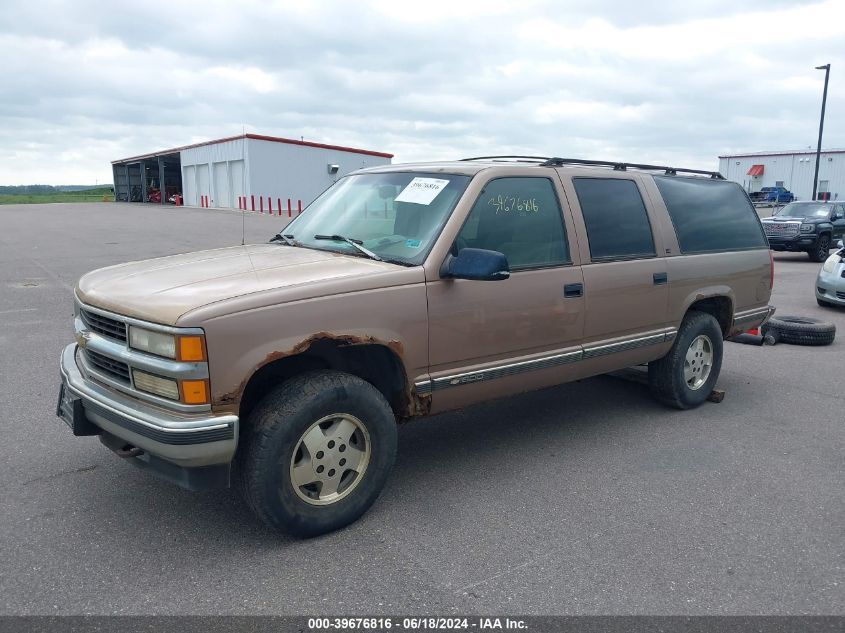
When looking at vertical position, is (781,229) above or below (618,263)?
below

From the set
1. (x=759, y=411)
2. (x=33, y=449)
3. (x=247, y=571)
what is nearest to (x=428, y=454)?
(x=247, y=571)

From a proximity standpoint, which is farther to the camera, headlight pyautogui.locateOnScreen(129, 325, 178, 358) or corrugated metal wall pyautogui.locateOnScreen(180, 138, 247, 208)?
corrugated metal wall pyautogui.locateOnScreen(180, 138, 247, 208)

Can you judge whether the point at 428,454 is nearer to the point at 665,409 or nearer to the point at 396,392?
the point at 396,392

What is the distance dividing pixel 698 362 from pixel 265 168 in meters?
33.6

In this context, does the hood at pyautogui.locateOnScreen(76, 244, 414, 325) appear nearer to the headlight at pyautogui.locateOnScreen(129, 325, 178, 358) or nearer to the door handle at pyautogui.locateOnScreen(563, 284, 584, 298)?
the headlight at pyautogui.locateOnScreen(129, 325, 178, 358)

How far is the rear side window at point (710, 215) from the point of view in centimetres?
544

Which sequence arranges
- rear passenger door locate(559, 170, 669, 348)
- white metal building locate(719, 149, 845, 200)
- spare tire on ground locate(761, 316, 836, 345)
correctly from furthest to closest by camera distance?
white metal building locate(719, 149, 845, 200), spare tire on ground locate(761, 316, 836, 345), rear passenger door locate(559, 170, 669, 348)

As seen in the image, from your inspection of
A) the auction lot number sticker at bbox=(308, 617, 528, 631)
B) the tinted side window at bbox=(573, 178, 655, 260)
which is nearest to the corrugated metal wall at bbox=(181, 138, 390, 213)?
the tinted side window at bbox=(573, 178, 655, 260)

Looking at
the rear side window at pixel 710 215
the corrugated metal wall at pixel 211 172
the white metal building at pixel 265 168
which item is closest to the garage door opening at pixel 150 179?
the white metal building at pixel 265 168

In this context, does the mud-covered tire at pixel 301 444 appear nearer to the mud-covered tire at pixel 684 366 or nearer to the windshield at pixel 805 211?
the mud-covered tire at pixel 684 366

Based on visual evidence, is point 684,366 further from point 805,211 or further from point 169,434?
point 805,211

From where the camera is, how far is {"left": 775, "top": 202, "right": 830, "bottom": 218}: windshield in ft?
62.8

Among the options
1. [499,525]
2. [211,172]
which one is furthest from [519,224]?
[211,172]

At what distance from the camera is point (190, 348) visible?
9.81 feet
